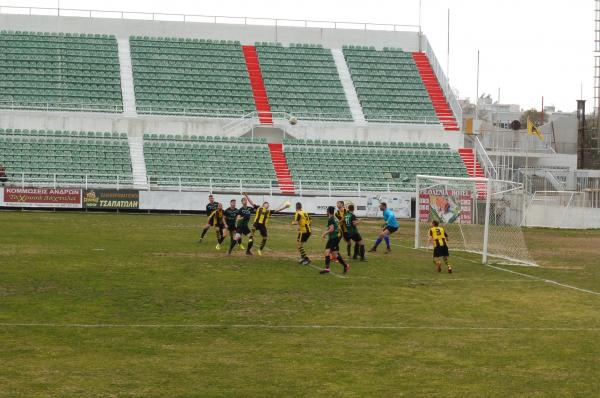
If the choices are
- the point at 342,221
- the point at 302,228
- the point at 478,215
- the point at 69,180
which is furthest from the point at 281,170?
A: the point at 302,228

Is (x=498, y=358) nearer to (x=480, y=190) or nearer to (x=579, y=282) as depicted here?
(x=579, y=282)

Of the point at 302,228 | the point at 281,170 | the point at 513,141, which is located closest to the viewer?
the point at 302,228

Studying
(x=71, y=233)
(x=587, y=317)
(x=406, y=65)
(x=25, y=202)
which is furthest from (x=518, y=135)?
(x=587, y=317)

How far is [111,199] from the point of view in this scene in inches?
2050

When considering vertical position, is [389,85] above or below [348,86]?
above

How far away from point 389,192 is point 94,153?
18432 millimetres

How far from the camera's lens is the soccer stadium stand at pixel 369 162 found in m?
60.5

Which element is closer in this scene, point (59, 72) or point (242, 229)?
point (242, 229)

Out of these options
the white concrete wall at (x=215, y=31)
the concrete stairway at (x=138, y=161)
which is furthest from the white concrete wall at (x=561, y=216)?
the white concrete wall at (x=215, y=31)

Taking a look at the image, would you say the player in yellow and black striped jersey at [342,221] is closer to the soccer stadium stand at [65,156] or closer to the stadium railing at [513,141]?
the soccer stadium stand at [65,156]

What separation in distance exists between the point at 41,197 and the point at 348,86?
2746 centimetres

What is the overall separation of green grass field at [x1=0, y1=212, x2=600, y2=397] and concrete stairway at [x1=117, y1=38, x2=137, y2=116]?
36136 mm

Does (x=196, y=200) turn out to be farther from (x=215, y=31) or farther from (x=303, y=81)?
(x=215, y=31)

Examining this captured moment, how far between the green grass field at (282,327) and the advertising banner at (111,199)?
2308 cm
